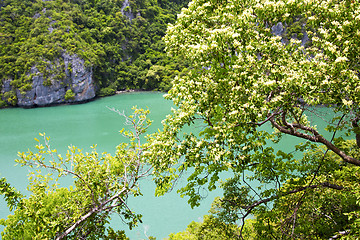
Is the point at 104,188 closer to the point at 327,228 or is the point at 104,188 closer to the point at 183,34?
the point at 183,34

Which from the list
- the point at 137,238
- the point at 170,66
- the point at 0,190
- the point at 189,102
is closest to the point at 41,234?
the point at 0,190

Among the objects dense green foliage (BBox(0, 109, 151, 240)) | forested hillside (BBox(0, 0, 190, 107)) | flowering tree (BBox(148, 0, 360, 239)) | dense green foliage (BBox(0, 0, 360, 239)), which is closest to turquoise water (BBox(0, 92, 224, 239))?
dense green foliage (BBox(0, 109, 151, 240))

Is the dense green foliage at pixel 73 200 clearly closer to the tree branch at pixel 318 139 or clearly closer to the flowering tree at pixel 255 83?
the flowering tree at pixel 255 83

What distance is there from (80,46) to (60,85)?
767 centimetres

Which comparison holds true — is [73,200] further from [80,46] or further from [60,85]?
[80,46]

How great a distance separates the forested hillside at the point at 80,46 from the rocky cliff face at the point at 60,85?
4.8 inches

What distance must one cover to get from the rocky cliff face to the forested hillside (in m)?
0.12

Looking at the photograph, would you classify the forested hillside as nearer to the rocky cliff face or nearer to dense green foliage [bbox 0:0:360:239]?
the rocky cliff face

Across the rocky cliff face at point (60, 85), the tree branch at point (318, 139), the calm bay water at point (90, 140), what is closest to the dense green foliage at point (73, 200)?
the calm bay water at point (90, 140)

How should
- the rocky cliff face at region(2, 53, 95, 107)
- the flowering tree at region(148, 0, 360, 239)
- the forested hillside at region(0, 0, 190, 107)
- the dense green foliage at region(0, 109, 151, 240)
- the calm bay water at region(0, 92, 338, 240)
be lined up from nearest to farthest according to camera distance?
the flowering tree at region(148, 0, 360, 239) < the dense green foliage at region(0, 109, 151, 240) < the calm bay water at region(0, 92, 338, 240) < the rocky cliff face at region(2, 53, 95, 107) < the forested hillside at region(0, 0, 190, 107)

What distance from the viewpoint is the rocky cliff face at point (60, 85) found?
109 feet

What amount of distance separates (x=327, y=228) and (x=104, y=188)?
4132 millimetres

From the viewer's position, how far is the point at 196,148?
12.3 ft

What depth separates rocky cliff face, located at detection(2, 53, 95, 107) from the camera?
33331mm
